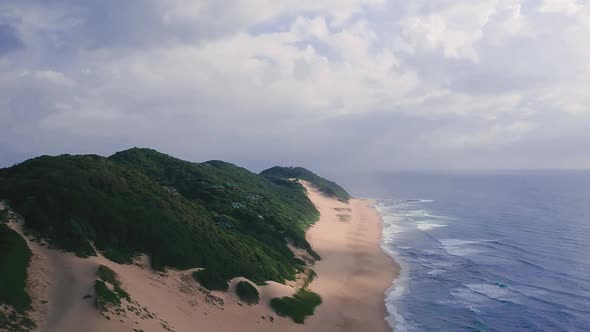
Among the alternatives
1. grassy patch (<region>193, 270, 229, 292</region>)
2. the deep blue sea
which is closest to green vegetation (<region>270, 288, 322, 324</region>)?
grassy patch (<region>193, 270, 229, 292</region>)

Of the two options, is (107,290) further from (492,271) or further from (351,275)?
(492,271)

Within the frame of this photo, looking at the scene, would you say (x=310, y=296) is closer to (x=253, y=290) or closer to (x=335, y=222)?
(x=253, y=290)

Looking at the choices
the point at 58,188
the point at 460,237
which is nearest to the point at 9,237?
the point at 58,188

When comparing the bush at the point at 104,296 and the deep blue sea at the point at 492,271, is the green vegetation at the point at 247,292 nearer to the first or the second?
the bush at the point at 104,296

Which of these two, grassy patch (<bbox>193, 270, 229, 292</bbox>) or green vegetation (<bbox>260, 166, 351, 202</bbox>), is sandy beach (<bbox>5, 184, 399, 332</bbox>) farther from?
green vegetation (<bbox>260, 166, 351, 202</bbox>)

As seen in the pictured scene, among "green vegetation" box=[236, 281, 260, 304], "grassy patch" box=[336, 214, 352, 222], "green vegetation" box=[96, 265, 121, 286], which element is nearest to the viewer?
"green vegetation" box=[96, 265, 121, 286]
